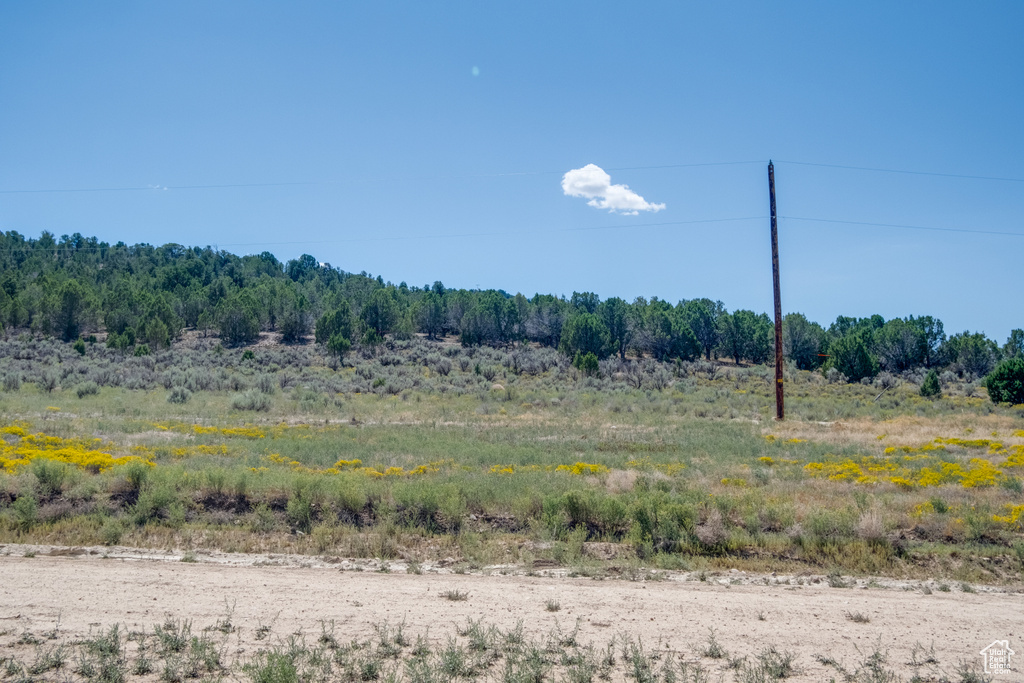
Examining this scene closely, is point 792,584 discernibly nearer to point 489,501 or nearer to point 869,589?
point 869,589

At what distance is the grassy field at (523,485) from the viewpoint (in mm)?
9359

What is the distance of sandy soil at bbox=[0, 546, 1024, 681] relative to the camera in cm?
590

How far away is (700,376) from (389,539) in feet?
170

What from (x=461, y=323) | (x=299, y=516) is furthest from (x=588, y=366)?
(x=299, y=516)

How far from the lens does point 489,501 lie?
10930 mm

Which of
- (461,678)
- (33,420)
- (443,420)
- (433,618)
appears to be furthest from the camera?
(443,420)

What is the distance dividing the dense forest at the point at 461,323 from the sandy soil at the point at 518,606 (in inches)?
1596

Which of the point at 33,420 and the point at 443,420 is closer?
the point at 33,420

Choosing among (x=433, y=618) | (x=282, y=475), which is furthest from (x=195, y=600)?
(x=282, y=475)

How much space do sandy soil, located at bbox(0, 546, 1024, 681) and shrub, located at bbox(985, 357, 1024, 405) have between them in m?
33.8

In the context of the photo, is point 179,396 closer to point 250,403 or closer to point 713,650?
point 250,403

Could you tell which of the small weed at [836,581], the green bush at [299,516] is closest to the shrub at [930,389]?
the small weed at [836,581]

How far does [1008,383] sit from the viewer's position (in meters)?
34.3

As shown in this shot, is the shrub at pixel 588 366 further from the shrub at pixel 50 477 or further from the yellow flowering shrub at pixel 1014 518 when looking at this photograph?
the shrub at pixel 50 477
